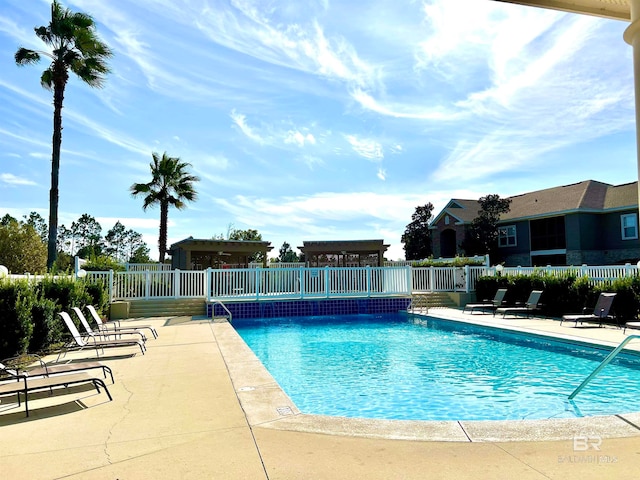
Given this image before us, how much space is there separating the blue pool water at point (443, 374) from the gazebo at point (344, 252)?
13.7 m

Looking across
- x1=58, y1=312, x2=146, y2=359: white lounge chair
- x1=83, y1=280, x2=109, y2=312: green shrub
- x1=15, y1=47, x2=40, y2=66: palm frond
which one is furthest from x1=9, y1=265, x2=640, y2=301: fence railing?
x1=15, y1=47, x2=40, y2=66: palm frond

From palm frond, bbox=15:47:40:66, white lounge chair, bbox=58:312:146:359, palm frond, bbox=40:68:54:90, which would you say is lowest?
white lounge chair, bbox=58:312:146:359

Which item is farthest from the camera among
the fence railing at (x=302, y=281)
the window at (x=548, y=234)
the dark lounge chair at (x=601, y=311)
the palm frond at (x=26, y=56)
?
the window at (x=548, y=234)

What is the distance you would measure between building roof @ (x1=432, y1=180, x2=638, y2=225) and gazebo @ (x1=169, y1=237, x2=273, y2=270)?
15.1m

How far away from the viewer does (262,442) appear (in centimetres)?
373

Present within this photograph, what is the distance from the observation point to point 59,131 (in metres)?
A: 17.1

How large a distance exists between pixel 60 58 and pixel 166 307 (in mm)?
10447

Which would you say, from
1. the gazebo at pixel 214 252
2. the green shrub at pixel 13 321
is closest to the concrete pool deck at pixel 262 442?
the green shrub at pixel 13 321

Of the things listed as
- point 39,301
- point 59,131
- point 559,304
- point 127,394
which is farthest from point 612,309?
point 59,131

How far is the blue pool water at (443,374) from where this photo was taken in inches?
235

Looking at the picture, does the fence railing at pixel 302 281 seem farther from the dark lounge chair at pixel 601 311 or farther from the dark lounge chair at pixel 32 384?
the dark lounge chair at pixel 32 384

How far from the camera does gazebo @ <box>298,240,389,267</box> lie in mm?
26766

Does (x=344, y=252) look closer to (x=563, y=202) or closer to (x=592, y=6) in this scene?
(x=563, y=202)

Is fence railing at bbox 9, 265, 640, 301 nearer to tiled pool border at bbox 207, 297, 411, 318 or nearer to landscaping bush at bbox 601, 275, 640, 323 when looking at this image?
tiled pool border at bbox 207, 297, 411, 318
